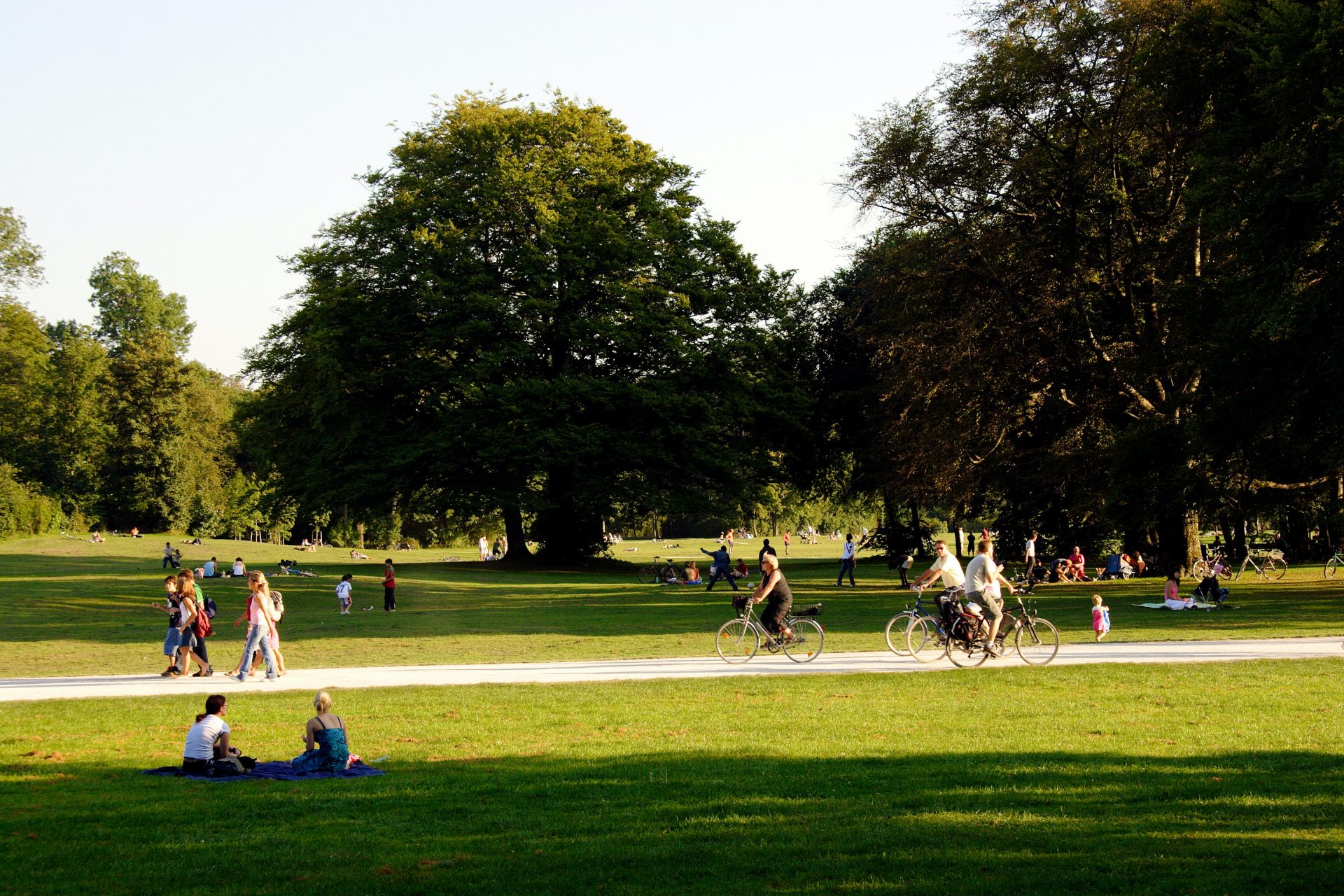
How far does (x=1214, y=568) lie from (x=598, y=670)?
2348 centimetres

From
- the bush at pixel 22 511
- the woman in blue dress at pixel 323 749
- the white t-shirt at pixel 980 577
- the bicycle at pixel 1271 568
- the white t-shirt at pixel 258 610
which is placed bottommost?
the woman in blue dress at pixel 323 749

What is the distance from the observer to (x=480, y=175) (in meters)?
50.6

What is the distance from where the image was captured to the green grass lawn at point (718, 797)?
23.6 ft

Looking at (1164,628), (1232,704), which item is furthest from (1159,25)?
(1232,704)

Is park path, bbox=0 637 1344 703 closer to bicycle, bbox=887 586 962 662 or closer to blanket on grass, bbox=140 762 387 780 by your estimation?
bicycle, bbox=887 586 962 662

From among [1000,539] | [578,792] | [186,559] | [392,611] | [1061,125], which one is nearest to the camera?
[578,792]

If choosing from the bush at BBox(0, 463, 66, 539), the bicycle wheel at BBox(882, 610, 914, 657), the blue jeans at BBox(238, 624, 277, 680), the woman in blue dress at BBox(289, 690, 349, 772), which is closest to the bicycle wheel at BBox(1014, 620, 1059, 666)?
the bicycle wheel at BBox(882, 610, 914, 657)

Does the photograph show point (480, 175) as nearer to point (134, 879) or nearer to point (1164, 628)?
point (1164, 628)

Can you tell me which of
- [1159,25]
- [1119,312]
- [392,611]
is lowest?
[392,611]

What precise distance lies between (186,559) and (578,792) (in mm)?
47829

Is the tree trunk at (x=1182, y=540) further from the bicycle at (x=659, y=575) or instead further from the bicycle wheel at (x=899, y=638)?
the bicycle wheel at (x=899, y=638)

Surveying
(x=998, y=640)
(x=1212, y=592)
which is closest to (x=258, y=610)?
(x=998, y=640)

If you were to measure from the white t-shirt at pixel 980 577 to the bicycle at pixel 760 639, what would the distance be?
255 cm

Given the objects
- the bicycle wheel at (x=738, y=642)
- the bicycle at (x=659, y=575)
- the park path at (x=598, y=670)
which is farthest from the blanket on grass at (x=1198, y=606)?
the bicycle at (x=659, y=575)
